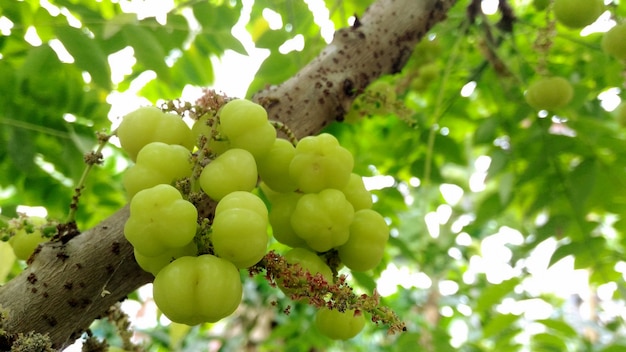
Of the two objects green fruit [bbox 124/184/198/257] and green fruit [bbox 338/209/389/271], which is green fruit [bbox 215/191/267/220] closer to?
green fruit [bbox 124/184/198/257]

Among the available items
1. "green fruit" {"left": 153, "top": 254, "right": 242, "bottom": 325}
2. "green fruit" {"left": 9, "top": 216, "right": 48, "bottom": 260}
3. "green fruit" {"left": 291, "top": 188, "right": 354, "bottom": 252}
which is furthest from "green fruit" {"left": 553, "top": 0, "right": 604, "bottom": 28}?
"green fruit" {"left": 9, "top": 216, "right": 48, "bottom": 260}

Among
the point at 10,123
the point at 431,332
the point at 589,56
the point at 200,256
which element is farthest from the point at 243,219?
the point at 589,56

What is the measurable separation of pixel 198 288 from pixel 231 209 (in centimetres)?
10

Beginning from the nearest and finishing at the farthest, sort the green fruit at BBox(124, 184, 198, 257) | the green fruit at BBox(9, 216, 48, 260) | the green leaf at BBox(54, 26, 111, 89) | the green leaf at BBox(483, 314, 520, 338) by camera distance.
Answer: the green fruit at BBox(124, 184, 198, 257), the green fruit at BBox(9, 216, 48, 260), the green leaf at BBox(54, 26, 111, 89), the green leaf at BBox(483, 314, 520, 338)

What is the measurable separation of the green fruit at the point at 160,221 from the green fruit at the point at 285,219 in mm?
194

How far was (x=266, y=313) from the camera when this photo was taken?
3.56m

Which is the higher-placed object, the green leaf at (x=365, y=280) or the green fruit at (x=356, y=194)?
the green leaf at (x=365, y=280)

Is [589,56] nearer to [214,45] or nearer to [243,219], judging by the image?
[214,45]

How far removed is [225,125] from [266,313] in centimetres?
298

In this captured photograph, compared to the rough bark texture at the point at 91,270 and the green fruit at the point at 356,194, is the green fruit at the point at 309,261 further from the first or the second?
the rough bark texture at the point at 91,270

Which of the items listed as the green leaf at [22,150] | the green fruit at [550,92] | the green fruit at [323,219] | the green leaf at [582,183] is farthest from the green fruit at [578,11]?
the green leaf at [22,150]

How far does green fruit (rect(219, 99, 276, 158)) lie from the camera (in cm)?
74

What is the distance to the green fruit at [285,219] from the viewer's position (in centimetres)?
82

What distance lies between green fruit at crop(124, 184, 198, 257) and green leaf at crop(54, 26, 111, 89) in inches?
26.4
